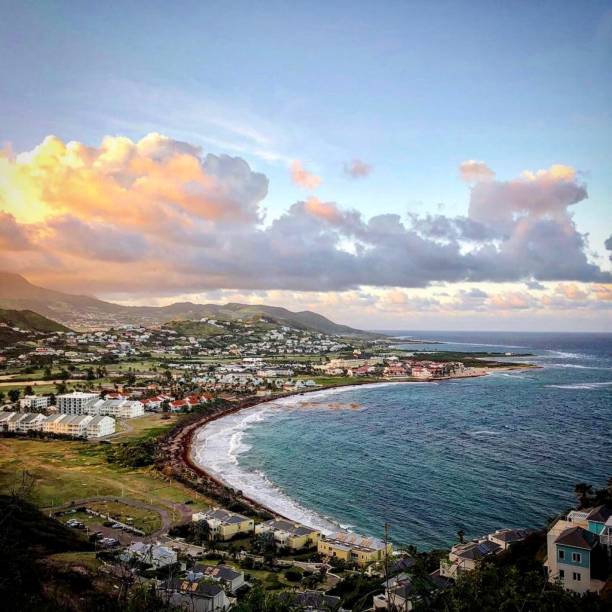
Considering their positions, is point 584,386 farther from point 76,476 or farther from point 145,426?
point 76,476

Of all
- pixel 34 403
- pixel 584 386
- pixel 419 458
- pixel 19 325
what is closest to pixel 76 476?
pixel 419 458

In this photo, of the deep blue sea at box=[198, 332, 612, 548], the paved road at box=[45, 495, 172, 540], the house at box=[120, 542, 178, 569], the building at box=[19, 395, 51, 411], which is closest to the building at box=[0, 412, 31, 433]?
the building at box=[19, 395, 51, 411]

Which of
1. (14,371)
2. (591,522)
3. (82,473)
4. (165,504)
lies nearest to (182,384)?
(14,371)

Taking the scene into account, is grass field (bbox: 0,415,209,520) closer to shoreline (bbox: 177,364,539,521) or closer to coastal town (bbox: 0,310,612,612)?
coastal town (bbox: 0,310,612,612)

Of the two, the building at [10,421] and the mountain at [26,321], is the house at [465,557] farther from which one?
the mountain at [26,321]

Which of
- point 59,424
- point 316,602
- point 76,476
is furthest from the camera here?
point 59,424

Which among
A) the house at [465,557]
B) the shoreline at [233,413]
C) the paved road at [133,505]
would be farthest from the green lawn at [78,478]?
the house at [465,557]
